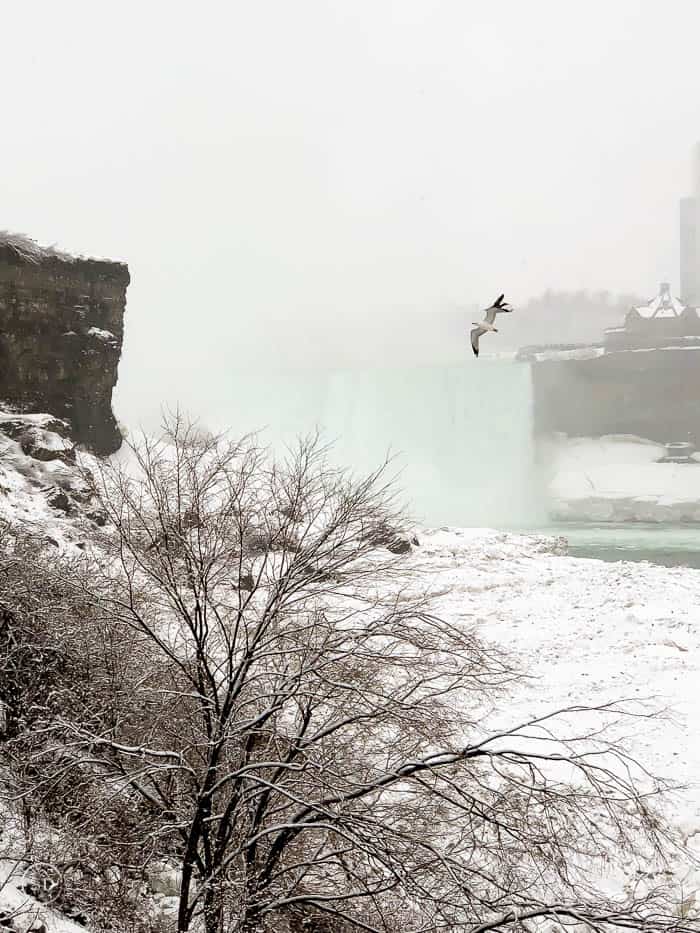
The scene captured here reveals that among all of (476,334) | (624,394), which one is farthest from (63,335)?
(624,394)

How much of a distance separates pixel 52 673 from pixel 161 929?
2.26 m

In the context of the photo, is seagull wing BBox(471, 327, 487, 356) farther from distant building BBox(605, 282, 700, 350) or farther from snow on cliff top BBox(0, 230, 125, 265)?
distant building BBox(605, 282, 700, 350)

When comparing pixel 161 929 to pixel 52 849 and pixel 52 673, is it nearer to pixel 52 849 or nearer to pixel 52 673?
pixel 52 849

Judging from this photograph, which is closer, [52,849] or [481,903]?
[481,903]

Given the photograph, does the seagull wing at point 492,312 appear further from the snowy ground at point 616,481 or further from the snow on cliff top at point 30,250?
the snowy ground at point 616,481

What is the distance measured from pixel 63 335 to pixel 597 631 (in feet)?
46.8

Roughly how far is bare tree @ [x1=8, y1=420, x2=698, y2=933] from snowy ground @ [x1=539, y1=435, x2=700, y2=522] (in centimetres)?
6072

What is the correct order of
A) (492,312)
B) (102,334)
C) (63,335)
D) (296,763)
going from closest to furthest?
1. (492,312)
2. (296,763)
3. (63,335)
4. (102,334)

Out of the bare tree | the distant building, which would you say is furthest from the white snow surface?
the distant building

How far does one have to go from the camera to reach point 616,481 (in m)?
69.3

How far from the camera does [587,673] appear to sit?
12383 millimetres

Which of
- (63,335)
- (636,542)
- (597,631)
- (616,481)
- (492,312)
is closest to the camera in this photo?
(492,312)

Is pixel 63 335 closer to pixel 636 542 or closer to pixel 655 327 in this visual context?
pixel 636 542

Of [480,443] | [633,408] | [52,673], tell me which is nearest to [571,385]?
[633,408]
